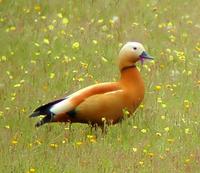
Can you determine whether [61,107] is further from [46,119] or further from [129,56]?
Result: [129,56]

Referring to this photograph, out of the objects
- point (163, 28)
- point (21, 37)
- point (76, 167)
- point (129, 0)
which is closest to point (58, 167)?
point (76, 167)

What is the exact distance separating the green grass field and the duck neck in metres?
0.45

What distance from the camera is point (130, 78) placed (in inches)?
389

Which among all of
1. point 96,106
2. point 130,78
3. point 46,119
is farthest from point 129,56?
point 46,119

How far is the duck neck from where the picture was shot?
984cm

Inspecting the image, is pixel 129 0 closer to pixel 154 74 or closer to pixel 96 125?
pixel 154 74

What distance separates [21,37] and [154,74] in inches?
102

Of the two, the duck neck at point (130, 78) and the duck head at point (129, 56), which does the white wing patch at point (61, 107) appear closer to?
the duck neck at point (130, 78)

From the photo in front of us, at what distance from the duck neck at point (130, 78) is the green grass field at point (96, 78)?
45 cm

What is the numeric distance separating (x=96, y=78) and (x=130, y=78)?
2165mm

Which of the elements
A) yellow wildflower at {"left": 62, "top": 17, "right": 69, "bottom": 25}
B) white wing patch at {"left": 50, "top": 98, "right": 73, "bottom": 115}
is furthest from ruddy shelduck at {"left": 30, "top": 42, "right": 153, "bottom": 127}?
yellow wildflower at {"left": 62, "top": 17, "right": 69, "bottom": 25}

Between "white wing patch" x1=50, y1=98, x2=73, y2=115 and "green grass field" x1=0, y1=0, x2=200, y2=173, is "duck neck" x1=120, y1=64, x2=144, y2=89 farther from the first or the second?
"white wing patch" x1=50, y1=98, x2=73, y2=115

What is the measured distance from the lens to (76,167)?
8.32 meters

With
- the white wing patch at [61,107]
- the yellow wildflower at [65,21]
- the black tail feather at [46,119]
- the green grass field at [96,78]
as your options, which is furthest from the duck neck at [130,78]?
the yellow wildflower at [65,21]
